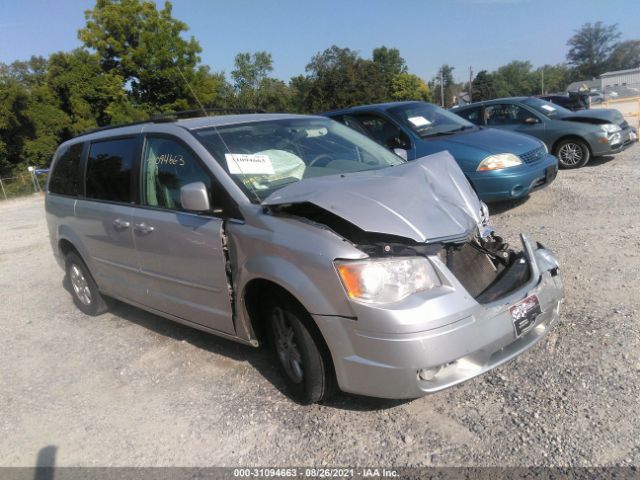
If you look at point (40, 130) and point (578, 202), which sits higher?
point (40, 130)

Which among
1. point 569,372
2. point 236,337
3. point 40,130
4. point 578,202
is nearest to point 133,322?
point 236,337

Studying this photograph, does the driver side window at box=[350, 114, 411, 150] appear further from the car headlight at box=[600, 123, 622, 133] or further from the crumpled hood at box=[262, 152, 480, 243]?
the car headlight at box=[600, 123, 622, 133]

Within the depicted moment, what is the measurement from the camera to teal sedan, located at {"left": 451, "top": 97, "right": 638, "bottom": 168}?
9.55 metres

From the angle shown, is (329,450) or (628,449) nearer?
(628,449)

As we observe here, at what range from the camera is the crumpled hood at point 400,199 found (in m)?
2.71

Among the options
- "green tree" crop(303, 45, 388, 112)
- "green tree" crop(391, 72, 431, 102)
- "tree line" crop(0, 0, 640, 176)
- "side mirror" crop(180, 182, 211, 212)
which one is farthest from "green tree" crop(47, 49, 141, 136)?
"green tree" crop(391, 72, 431, 102)

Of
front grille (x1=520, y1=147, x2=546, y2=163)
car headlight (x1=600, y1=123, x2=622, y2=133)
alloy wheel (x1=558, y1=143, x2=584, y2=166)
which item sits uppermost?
front grille (x1=520, y1=147, x2=546, y2=163)

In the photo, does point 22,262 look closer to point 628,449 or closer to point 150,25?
point 628,449

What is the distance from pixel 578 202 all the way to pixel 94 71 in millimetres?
36136

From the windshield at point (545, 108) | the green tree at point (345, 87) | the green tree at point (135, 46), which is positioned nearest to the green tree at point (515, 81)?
the green tree at point (345, 87)

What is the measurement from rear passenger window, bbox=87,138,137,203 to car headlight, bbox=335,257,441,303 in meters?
2.27

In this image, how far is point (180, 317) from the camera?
12.5 feet

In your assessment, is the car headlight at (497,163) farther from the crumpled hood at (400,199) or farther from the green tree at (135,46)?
the green tree at (135,46)

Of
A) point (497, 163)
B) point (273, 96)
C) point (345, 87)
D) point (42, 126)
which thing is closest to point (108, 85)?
point (42, 126)
